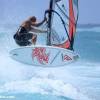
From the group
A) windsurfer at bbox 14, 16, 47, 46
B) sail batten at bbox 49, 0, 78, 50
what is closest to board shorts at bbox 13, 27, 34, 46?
windsurfer at bbox 14, 16, 47, 46

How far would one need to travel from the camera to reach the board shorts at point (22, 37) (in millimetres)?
4352

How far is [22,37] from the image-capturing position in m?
4.36

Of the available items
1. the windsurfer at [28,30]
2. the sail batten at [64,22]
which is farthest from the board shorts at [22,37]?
the sail batten at [64,22]

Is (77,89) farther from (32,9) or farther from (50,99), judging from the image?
(32,9)

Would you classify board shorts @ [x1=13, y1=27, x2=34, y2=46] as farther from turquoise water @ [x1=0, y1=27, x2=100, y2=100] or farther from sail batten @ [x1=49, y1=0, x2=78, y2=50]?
sail batten @ [x1=49, y1=0, x2=78, y2=50]

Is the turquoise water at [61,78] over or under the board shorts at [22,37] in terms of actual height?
under

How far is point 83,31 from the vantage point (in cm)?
436

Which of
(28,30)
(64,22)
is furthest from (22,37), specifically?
(64,22)

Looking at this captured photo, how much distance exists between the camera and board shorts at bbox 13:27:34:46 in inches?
171

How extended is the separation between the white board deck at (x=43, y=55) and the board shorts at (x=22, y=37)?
0.04 metres

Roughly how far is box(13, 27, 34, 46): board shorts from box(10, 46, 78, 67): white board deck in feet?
0.12

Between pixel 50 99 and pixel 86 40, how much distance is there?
510mm

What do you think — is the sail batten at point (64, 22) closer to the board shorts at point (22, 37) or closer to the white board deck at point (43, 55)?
the white board deck at point (43, 55)

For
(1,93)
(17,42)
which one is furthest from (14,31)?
(1,93)
